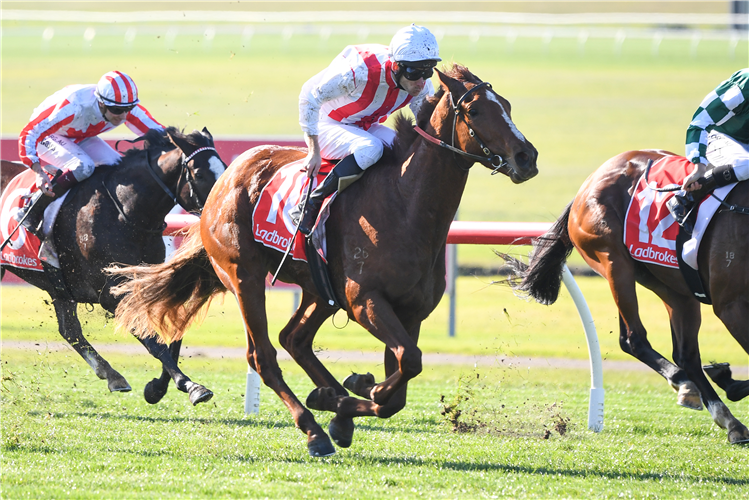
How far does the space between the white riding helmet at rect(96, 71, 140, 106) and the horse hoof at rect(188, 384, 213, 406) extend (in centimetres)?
203

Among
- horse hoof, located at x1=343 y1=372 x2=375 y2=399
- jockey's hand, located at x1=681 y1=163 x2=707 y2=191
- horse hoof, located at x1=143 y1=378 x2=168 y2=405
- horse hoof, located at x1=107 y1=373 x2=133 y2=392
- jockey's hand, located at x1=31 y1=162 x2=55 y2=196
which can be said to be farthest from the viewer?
jockey's hand, located at x1=31 y1=162 x2=55 y2=196

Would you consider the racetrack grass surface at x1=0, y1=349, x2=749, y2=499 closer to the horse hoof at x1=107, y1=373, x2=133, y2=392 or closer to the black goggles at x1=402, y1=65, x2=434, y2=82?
the horse hoof at x1=107, y1=373, x2=133, y2=392

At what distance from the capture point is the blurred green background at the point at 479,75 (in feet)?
40.8

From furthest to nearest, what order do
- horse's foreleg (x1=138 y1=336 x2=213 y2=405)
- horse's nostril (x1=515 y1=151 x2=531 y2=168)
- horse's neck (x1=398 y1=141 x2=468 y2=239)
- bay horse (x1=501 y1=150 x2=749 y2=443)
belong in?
horse's foreleg (x1=138 y1=336 x2=213 y2=405) → bay horse (x1=501 y1=150 x2=749 y2=443) → horse's neck (x1=398 y1=141 x2=468 y2=239) → horse's nostril (x1=515 y1=151 x2=531 y2=168)

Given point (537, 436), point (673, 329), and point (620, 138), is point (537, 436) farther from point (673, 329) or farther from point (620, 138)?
point (620, 138)

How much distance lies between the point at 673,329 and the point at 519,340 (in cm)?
496

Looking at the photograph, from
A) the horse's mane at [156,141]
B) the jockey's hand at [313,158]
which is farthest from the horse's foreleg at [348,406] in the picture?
the horse's mane at [156,141]

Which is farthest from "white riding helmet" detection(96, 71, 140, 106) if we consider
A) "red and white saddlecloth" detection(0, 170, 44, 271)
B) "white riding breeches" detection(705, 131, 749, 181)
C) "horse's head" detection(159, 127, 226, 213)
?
"white riding breeches" detection(705, 131, 749, 181)

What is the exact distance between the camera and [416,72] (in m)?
4.07

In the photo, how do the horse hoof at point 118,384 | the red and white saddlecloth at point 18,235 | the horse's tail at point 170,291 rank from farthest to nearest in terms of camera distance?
the red and white saddlecloth at point 18,235, the horse hoof at point 118,384, the horse's tail at point 170,291

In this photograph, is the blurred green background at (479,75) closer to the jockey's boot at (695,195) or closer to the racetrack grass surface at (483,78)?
the racetrack grass surface at (483,78)

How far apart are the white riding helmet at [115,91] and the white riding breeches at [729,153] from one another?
362 centimetres

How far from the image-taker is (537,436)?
5.10 m

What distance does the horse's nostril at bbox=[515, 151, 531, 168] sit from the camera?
12.1 ft
